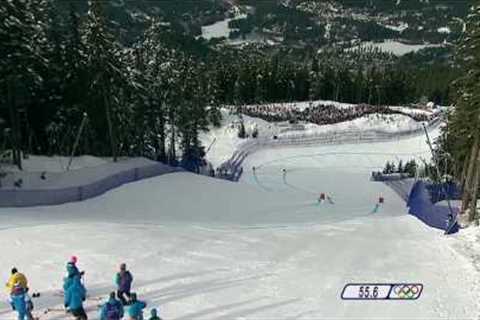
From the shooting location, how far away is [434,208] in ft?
109

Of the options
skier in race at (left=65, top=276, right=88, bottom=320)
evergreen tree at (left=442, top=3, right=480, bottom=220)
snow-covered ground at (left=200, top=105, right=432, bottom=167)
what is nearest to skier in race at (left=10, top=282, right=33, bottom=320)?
skier in race at (left=65, top=276, right=88, bottom=320)

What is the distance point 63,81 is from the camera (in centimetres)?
4469

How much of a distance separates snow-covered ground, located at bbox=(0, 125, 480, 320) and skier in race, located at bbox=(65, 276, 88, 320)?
2.57ft

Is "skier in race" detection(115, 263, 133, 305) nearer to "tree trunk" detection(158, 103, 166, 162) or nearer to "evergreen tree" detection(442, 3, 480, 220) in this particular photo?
"evergreen tree" detection(442, 3, 480, 220)

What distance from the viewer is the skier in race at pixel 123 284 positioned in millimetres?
16391

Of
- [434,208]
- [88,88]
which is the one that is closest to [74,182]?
[88,88]

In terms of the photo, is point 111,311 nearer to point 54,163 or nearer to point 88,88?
point 54,163

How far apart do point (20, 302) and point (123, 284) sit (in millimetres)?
2689

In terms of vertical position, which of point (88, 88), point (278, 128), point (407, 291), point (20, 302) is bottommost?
point (407, 291)

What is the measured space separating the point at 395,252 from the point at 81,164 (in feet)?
78.8

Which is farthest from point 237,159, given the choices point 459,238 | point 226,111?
point 459,238

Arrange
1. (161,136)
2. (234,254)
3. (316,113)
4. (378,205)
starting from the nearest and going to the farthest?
(234,254)
(378,205)
(161,136)
(316,113)

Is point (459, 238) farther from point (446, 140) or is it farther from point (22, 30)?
point (22, 30)

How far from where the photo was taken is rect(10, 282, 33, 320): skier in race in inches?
588
